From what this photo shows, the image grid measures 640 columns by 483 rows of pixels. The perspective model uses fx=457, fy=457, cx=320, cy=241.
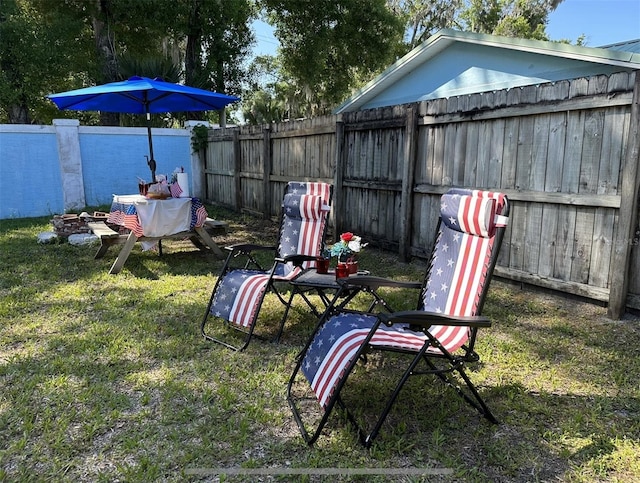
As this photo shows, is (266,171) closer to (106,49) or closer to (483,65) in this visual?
(483,65)

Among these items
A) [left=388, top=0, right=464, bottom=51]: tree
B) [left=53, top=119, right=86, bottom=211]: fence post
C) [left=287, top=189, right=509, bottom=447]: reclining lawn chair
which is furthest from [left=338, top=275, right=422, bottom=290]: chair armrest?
[left=388, top=0, right=464, bottom=51]: tree

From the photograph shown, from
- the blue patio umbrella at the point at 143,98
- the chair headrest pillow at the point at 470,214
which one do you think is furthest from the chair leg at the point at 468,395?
the blue patio umbrella at the point at 143,98

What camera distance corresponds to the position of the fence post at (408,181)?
5324 mm

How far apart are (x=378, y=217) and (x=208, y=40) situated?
38.7 feet

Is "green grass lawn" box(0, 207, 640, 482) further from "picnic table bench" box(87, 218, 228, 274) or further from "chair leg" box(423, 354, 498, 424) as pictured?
"picnic table bench" box(87, 218, 228, 274)

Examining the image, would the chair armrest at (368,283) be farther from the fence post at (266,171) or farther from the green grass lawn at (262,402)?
the fence post at (266,171)

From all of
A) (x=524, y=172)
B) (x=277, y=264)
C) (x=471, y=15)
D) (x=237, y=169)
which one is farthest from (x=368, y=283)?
(x=471, y=15)

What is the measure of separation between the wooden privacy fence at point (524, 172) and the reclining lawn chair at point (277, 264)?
5.49 feet

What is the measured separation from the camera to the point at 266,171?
8.30 meters

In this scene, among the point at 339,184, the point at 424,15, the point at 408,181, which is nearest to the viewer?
the point at 408,181

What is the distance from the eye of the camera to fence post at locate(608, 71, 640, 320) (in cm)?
337

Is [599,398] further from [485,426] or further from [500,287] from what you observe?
[500,287]

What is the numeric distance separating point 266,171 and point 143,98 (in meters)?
2.77

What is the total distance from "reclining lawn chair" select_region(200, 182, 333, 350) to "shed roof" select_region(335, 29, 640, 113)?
18.8 feet
